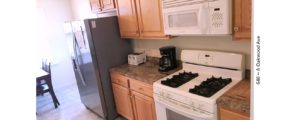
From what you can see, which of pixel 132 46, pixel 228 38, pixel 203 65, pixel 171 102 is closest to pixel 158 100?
pixel 171 102

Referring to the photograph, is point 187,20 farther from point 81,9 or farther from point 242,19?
point 81,9

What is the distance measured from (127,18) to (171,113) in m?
1.32

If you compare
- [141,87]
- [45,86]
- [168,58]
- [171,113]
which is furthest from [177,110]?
[45,86]

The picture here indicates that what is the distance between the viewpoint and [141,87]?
85.5 inches

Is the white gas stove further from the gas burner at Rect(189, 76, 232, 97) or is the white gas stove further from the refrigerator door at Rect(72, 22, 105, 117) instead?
the refrigerator door at Rect(72, 22, 105, 117)

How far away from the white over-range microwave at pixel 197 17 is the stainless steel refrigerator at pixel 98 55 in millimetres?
1016

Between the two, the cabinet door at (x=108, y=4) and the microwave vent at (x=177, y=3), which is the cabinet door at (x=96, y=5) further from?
the microwave vent at (x=177, y=3)

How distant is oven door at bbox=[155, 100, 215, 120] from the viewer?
1525 mm

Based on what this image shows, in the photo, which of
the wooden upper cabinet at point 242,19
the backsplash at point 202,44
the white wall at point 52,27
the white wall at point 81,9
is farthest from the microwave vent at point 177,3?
the white wall at point 52,27

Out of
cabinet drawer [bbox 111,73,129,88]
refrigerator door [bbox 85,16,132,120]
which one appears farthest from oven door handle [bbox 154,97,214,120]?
refrigerator door [bbox 85,16,132,120]

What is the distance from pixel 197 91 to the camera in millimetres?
1574

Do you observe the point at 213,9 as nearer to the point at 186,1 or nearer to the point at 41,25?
the point at 186,1

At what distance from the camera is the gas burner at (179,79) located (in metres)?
1.80
